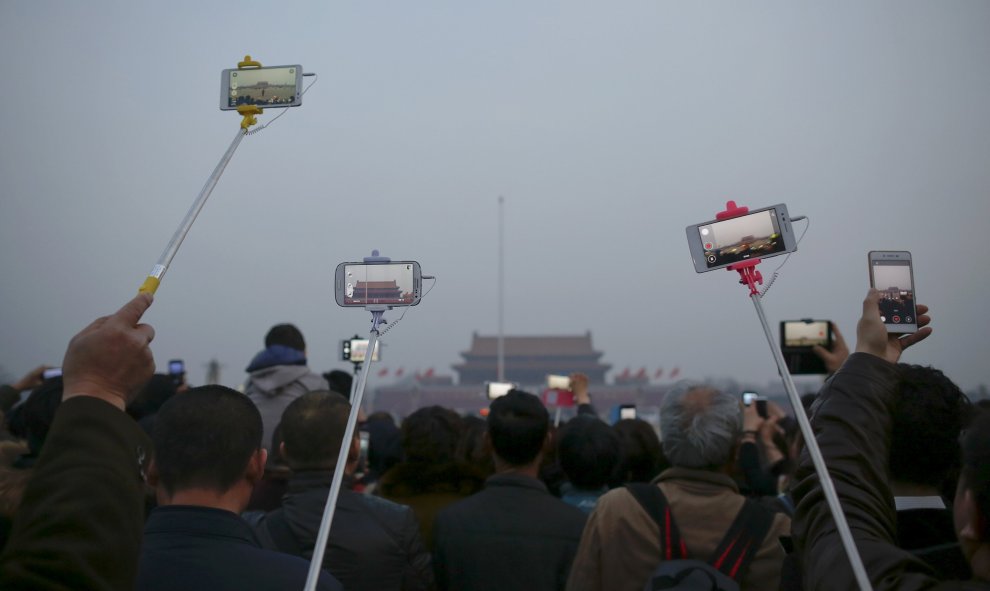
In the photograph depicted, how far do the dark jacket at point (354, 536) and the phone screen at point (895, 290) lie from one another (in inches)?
52.9

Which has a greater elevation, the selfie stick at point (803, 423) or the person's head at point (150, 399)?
the selfie stick at point (803, 423)

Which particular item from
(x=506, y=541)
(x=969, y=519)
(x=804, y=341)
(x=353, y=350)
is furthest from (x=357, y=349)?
(x=969, y=519)

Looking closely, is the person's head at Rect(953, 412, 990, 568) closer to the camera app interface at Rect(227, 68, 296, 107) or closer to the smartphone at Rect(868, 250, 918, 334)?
the smartphone at Rect(868, 250, 918, 334)

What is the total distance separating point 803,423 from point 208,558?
102cm

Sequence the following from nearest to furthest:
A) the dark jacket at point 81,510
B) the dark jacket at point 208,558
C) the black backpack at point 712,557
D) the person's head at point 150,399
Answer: the dark jacket at point 81,510 < the dark jacket at point 208,558 < the black backpack at point 712,557 < the person's head at point 150,399

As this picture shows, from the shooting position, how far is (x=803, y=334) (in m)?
3.38

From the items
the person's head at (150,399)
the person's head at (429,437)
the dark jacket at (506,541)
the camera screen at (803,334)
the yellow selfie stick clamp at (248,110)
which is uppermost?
the yellow selfie stick clamp at (248,110)

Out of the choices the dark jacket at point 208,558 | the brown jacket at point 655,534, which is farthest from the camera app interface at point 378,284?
the brown jacket at point 655,534

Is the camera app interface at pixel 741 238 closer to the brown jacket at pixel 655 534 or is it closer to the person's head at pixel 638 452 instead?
the brown jacket at pixel 655 534

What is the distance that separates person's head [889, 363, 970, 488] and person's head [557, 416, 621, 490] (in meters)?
1.45

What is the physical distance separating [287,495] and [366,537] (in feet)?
0.84

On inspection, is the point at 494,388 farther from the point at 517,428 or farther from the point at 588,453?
the point at 517,428

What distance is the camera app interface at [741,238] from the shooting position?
1.52 meters

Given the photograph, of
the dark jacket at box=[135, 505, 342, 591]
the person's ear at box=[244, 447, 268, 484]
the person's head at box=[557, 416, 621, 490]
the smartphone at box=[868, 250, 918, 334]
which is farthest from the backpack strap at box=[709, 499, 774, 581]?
the person's ear at box=[244, 447, 268, 484]
